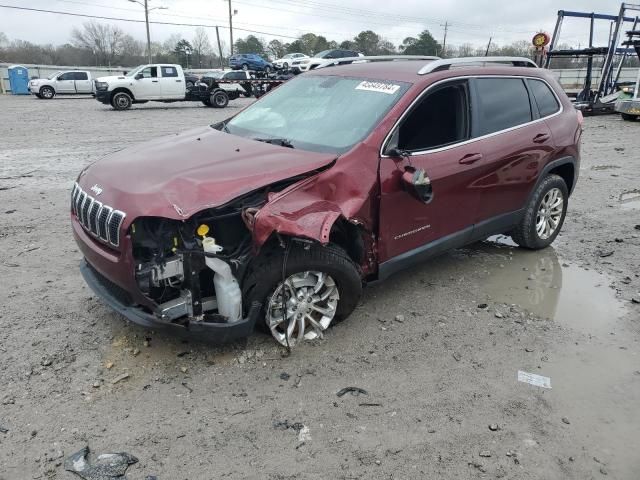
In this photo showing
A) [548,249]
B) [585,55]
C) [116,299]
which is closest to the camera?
[116,299]

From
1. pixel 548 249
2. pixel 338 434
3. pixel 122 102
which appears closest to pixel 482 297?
pixel 548 249

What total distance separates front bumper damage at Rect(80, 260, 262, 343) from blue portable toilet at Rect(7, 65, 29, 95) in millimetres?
37845

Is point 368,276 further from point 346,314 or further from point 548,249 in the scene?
point 548,249

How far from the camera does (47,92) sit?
2920cm

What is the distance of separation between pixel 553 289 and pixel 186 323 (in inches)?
129

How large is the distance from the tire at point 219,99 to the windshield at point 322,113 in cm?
1948

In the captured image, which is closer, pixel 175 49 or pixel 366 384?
pixel 366 384

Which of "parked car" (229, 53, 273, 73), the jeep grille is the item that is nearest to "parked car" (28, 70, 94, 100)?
"parked car" (229, 53, 273, 73)

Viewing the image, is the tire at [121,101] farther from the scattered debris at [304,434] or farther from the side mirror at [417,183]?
the scattered debris at [304,434]

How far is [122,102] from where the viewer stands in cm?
2103

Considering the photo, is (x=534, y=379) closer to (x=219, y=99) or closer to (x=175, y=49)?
(x=219, y=99)

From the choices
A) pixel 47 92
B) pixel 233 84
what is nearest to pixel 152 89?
pixel 233 84

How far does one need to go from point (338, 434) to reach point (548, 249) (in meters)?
3.76

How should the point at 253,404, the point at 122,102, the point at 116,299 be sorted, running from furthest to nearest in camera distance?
1. the point at 122,102
2. the point at 116,299
3. the point at 253,404
